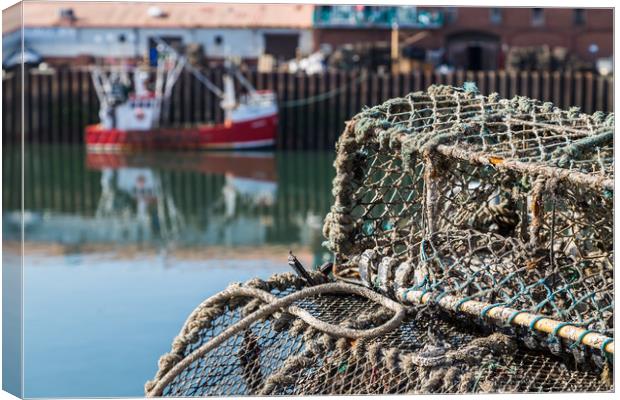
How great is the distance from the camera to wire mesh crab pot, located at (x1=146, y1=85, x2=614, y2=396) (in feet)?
12.6

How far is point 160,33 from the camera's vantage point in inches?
1096

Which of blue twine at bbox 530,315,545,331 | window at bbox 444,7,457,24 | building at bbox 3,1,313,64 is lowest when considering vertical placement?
→ blue twine at bbox 530,315,545,331

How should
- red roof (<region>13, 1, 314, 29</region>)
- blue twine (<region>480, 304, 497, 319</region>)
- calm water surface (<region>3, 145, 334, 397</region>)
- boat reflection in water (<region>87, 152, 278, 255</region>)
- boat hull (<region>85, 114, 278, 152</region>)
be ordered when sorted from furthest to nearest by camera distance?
red roof (<region>13, 1, 314, 29</region>), boat hull (<region>85, 114, 278, 152</region>), boat reflection in water (<region>87, 152, 278, 255</region>), calm water surface (<region>3, 145, 334, 397</region>), blue twine (<region>480, 304, 497, 319</region>)

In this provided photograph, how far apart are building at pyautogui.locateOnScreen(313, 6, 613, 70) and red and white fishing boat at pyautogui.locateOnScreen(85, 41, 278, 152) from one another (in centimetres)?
409

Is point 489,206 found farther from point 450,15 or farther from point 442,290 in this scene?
point 450,15

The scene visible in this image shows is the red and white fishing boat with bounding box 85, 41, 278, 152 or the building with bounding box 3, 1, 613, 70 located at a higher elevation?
the building with bounding box 3, 1, 613, 70

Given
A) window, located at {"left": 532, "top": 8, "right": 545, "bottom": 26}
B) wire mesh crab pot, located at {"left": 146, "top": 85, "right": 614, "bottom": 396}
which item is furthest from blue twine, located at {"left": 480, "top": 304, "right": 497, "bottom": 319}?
window, located at {"left": 532, "top": 8, "right": 545, "bottom": 26}

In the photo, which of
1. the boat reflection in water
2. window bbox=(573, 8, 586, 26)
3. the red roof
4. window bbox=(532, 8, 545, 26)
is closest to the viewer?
the boat reflection in water

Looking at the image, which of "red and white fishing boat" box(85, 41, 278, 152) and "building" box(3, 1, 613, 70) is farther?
"building" box(3, 1, 613, 70)

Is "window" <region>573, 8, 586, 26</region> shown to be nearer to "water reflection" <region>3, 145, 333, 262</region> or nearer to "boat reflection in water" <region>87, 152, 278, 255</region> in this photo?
"water reflection" <region>3, 145, 333, 262</region>

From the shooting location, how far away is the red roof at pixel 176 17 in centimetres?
2733

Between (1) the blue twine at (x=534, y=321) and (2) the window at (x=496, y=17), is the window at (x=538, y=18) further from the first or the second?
(1) the blue twine at (x=534, y=321)

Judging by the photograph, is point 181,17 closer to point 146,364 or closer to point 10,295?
point 146,364

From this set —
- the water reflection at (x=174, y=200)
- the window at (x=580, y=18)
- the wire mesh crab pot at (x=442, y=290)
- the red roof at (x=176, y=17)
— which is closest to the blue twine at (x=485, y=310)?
the wire mesh crab pot at (x=442, y=290)
